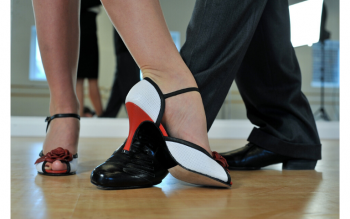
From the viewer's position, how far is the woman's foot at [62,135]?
2.44ft

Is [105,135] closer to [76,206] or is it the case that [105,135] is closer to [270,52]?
[270,52]

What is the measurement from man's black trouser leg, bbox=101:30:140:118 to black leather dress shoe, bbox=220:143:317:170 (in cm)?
192

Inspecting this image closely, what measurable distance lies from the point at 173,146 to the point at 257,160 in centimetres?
37

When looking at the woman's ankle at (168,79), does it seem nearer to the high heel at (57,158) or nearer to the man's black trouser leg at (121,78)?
the high heel at (57,158)

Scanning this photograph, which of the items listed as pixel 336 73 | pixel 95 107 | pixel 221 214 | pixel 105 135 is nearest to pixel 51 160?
pixel 221 214

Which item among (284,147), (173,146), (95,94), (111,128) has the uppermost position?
(173,146)

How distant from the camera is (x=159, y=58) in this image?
0.58 m

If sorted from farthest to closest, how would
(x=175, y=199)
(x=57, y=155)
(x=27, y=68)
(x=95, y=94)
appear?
1. (x=95, y=94)
2. (x=27, y=68)
3. (x=57, y=155)
4. (x=175, y=199)

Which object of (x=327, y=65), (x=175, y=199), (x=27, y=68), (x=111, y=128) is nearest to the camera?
(x=175, y=199)

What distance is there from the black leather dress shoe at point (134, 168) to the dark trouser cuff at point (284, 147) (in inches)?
14.0

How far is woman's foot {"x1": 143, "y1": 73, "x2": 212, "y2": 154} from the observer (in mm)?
574

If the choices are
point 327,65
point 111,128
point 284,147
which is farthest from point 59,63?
point 327,65

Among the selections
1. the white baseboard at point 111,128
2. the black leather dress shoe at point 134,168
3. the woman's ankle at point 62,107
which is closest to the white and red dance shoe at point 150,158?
the black leather dress shoe at point 134,168

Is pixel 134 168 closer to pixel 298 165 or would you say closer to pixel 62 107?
pixel 62 107
